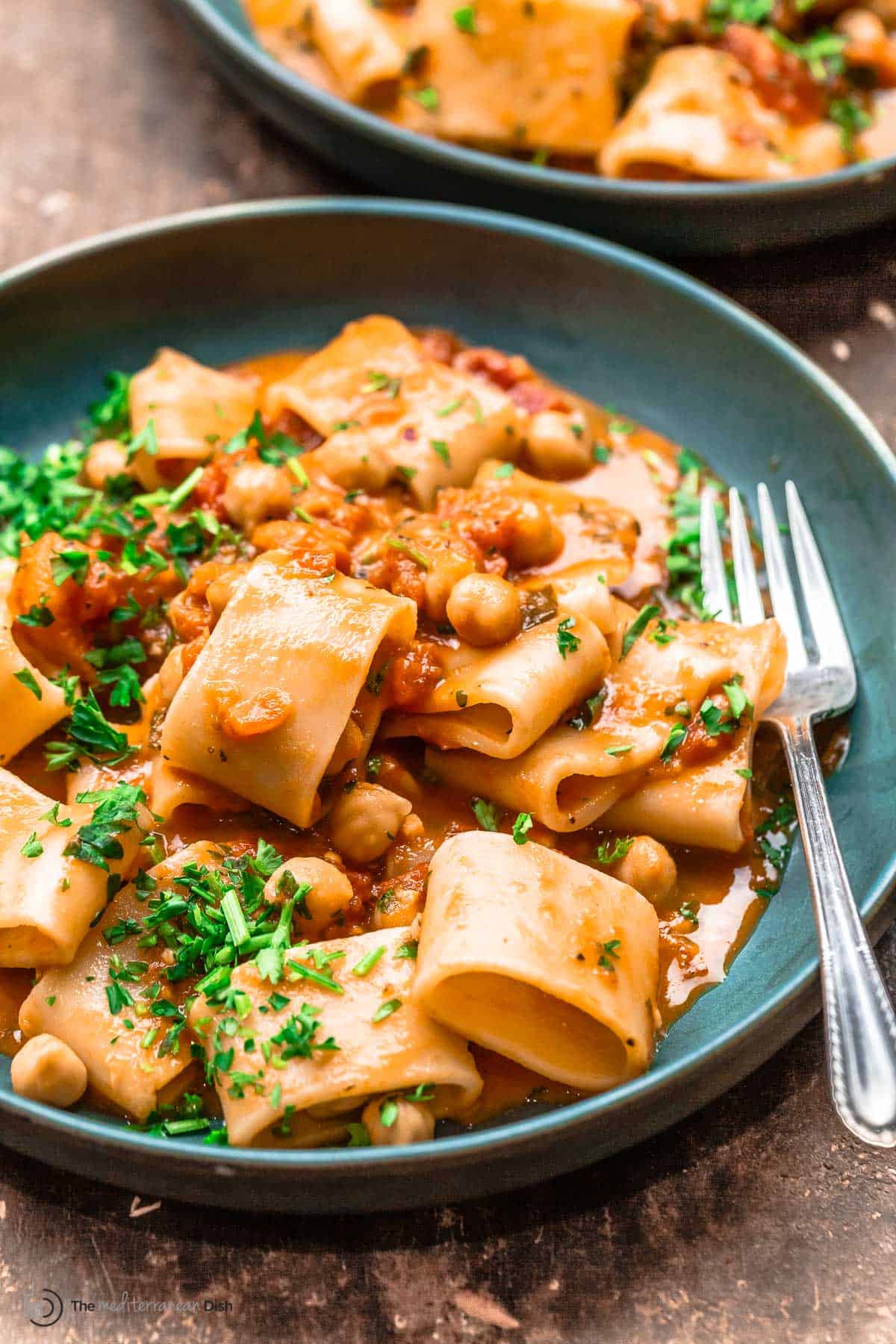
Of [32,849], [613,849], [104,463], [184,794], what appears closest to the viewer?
[32,849]

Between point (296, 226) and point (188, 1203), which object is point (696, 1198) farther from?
point (296, 226)

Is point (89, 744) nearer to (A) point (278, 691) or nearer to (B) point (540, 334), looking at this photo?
(A) point (278, 691)

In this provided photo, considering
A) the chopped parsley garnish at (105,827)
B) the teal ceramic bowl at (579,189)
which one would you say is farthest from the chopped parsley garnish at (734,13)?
the chopped parsley garnish at (105,827)

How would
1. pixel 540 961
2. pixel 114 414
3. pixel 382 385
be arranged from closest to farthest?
pixel 540 961
pixel 382 385
pixel 114 414

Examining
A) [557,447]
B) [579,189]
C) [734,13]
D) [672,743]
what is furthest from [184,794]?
[734,13]

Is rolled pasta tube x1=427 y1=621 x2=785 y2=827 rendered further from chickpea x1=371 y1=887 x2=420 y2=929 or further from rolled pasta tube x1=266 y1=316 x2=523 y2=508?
rolled pasta tube x1=266 y1=316 x2=523 y2=508
